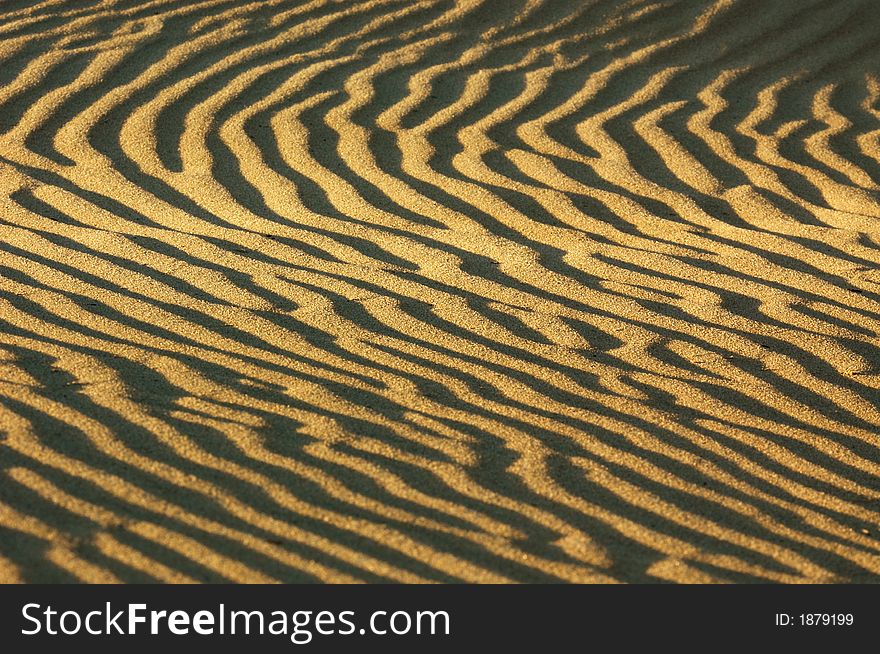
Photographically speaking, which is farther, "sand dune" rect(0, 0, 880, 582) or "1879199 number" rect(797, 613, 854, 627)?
"sand dune" rect(0, 0, 880, 582)

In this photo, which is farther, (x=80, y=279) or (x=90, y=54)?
(x=90, y=54)

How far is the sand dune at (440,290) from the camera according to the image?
3.14 metres

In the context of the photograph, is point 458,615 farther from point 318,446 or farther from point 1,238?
point 1,238

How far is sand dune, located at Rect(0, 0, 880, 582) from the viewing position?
3139 millimetres

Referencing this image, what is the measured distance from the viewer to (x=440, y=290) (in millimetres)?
4508

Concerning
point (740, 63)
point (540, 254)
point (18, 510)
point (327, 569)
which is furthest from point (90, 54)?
point (327, 569)

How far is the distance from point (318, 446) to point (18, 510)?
0.81 m

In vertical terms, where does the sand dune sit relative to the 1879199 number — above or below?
above

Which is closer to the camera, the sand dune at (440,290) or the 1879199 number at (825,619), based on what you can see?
the 1879199 number at (825,619)

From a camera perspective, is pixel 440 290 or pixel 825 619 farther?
pixel 440 290

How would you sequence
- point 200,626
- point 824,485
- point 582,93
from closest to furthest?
point 200,626, point 824,485, point 582,93

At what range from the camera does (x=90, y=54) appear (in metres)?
6.59

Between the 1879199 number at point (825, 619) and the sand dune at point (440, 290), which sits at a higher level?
the sand dune at point (440, 290)

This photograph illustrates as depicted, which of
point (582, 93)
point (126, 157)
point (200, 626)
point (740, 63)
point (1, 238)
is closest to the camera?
point (200, 626)
